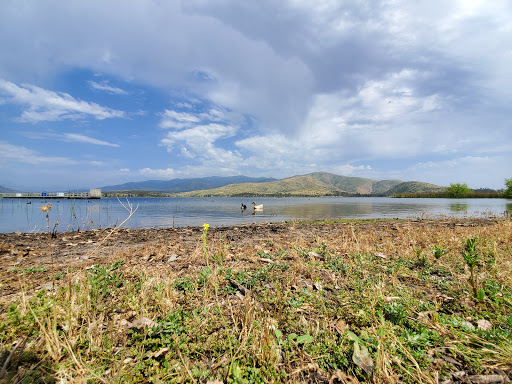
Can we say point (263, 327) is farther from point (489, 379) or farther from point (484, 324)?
point (484, 324)

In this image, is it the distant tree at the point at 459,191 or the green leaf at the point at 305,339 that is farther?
the distant tree at the point at 459,191

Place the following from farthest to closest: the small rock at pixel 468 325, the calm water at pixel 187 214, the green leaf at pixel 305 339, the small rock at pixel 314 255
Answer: the calm water at pixel 187 214 → the small rock at pixel 314 255 → the small rock at pixel 468 325 → the green leaf at pixel 305 339

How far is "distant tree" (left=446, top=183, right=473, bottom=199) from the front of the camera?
334ft

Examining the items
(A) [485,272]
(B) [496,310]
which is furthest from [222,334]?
(A) [485,272]

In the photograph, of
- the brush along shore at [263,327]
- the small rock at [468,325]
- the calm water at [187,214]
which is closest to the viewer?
the brush along shore at [263,327]

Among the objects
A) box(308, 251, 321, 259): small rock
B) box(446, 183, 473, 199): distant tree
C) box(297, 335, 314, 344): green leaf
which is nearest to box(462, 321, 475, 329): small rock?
box(297, 335, 314, 344): green leaf

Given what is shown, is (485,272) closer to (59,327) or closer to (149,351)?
(149,351)

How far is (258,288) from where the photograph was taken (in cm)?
393

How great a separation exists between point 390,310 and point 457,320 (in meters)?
0.82

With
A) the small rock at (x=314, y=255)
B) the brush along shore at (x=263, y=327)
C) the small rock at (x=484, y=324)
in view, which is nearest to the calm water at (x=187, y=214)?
the brush along shore at (x=263, y=327)

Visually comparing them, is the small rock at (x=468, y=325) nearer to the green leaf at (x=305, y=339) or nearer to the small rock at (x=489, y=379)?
the small rock at (x=489, y=379)

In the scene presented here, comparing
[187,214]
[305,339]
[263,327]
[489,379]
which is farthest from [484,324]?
[187,214]

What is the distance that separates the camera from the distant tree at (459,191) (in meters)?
102

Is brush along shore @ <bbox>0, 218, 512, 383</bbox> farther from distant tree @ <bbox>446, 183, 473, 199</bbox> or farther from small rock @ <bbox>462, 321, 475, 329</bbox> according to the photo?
distant tree @ <bbox>446, 183, 473, 199</bbox>
